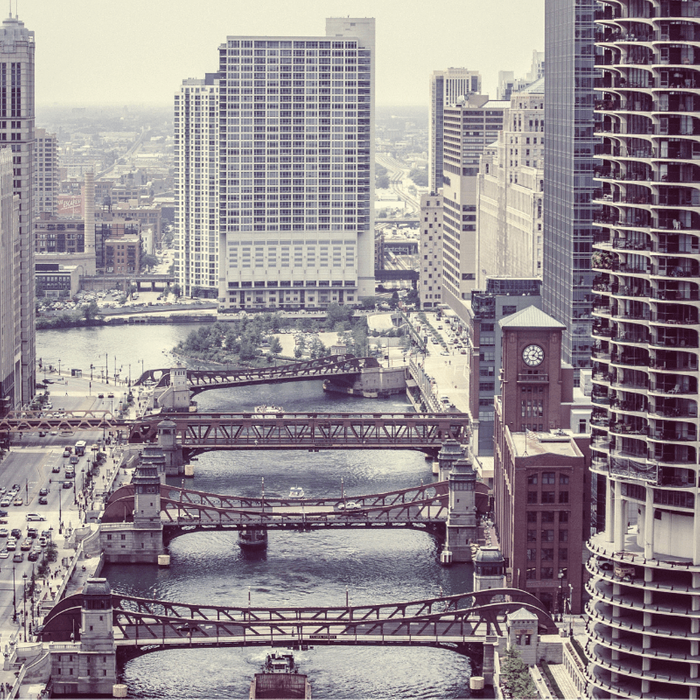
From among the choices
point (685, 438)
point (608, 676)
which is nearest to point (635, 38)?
point (685, 438)

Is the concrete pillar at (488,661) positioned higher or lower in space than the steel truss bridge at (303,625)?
lower

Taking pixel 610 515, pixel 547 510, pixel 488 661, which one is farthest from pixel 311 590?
pixel 610 515

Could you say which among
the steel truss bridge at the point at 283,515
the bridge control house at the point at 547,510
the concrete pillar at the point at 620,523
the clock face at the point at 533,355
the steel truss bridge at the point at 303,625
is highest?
the clock face at the point at 533,355

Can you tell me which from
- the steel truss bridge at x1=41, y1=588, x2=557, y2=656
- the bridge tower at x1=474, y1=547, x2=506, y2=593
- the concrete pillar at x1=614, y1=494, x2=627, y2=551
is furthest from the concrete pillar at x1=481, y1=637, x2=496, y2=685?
the concrete pillar at x1=614, y1=494, x2=627, y2=551

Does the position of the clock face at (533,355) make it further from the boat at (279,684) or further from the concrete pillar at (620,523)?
the concrete pillar at (620,523)

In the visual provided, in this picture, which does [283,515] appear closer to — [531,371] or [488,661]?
[531,371]

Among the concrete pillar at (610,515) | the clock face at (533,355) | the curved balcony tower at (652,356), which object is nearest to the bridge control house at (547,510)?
the clock face at (533,355)
